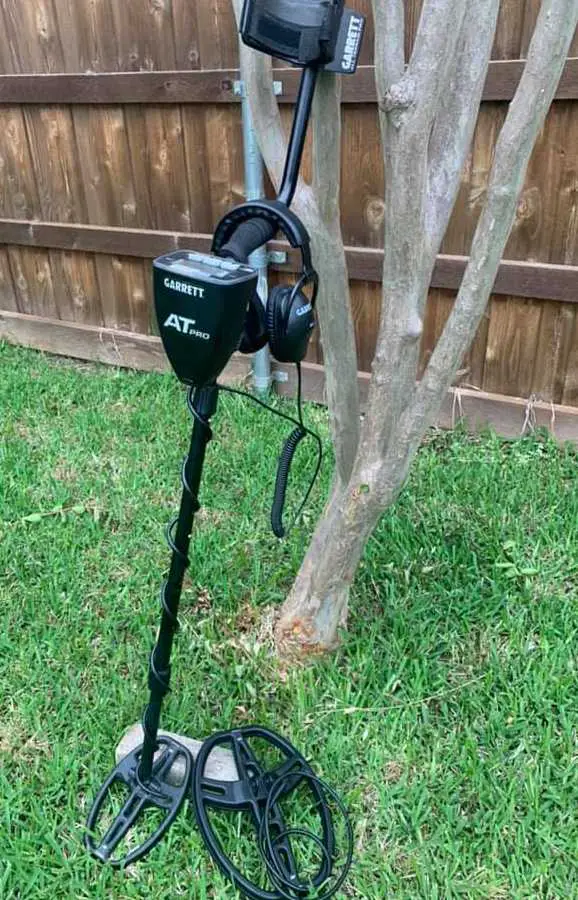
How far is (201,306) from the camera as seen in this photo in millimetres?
1234

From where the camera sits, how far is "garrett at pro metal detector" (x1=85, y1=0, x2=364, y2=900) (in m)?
1.27

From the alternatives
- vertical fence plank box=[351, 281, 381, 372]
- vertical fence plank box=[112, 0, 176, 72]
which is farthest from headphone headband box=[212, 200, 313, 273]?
vertical fence plank box=[112, 0, 176, 72]

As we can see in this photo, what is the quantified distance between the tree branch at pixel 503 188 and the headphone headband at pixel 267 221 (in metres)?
0.55

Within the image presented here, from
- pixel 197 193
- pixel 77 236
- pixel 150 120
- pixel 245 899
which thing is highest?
pixel 150 120

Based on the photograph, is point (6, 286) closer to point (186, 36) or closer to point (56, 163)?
point (56, 163)

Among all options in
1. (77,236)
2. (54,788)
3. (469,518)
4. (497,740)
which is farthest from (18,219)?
(497,740)

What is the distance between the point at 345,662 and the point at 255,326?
1084mm

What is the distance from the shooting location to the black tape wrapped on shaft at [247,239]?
1.30 metres

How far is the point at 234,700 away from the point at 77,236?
2701mm

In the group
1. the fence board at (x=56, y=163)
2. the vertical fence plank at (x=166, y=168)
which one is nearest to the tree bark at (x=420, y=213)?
the vertical fence plank at (x=166, y=168)

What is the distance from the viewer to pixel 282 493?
5.96ft

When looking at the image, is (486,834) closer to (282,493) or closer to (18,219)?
(282,493)

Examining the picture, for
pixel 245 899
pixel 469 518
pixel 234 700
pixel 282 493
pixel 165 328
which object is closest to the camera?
pixel 165 328

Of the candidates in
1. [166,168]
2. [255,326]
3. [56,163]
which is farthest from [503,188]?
[56,163]
